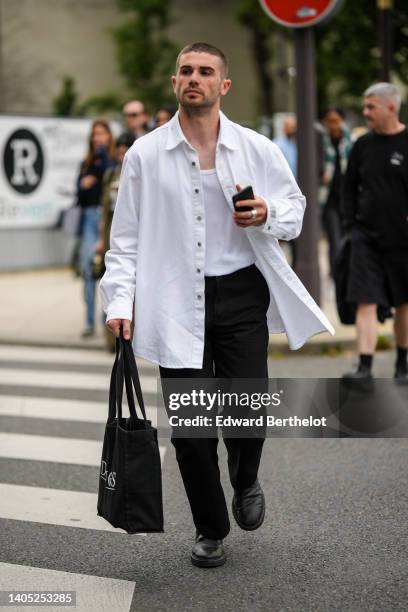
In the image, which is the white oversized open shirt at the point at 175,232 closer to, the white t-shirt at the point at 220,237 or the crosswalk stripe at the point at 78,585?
the white t-shirt at the point at 220,237

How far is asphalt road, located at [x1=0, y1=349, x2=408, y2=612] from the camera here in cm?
376

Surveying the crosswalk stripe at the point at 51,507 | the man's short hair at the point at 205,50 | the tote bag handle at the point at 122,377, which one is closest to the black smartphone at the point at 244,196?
the man's short hair at the point at 205,50

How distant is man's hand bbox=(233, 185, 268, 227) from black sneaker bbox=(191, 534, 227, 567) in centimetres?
120

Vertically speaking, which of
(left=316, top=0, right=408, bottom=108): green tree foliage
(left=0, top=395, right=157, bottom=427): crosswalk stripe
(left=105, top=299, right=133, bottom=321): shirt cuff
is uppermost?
(left=316, top=0, right=408, bottom=108): green tree foliage

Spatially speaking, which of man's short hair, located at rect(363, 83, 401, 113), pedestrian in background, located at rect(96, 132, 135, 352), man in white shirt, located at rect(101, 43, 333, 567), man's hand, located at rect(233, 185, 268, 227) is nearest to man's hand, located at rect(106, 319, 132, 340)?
man in white shirt, located at rect(101, 43, 333, 567)

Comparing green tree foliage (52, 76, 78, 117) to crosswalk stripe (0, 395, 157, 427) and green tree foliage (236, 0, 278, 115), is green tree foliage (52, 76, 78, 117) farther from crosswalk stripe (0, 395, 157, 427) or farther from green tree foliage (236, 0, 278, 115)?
crosswalk stripe (0, 395, 157, 427)

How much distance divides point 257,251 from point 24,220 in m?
11.3

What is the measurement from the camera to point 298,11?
8781mm

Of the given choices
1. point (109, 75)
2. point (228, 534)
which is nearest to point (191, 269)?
point (228, 534)

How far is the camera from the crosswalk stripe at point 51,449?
5832 millimetres

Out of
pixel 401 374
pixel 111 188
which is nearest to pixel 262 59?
pixel 111 188

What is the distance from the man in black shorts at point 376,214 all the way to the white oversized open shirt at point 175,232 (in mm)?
3019

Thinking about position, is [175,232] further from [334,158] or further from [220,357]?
[334,158]

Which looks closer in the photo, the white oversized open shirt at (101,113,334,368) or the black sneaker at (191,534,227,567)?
the white oversized open shirt at (101,113,334,368)
